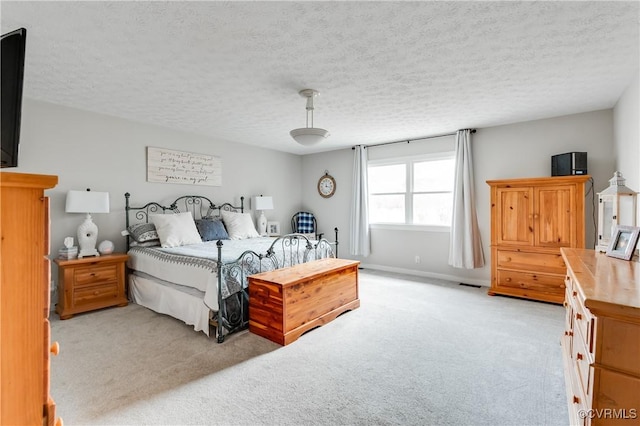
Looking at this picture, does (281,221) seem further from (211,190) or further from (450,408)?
(450,408)

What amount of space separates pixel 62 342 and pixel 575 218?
542cm

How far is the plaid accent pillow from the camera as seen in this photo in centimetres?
638

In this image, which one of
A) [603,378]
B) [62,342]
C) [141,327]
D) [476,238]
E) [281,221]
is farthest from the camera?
[281,221]

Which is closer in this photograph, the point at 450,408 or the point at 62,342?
the point at 450,408

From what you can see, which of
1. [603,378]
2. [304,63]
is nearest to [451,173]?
[304,63]

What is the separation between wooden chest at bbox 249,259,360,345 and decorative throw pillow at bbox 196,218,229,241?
5.63ft

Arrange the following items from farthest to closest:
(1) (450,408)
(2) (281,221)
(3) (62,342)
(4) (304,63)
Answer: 1. (2) (281,221)
2. (3) (62,342)
3. (4) (304,63)
4. (1) (450,408)

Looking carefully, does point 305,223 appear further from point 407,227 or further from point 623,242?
point 623,242

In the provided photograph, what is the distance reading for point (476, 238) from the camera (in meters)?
4.59

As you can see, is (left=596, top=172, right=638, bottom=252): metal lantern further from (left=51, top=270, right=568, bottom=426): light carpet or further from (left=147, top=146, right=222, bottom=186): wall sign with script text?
(left=147, top=146, right=222, bottom=186): wall sign with script text

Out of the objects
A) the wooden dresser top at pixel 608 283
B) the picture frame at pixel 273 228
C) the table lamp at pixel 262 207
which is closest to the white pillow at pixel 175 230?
the table lamp at pixel 262 207

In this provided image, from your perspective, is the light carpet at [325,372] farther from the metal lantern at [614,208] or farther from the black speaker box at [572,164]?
the black speaker box at [572,164]

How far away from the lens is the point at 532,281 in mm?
3859

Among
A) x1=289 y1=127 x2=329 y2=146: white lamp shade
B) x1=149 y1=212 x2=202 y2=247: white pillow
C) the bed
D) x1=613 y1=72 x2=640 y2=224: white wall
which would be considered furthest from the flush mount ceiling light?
x1=613 y1=72 x2=640 y2=224: white wall
